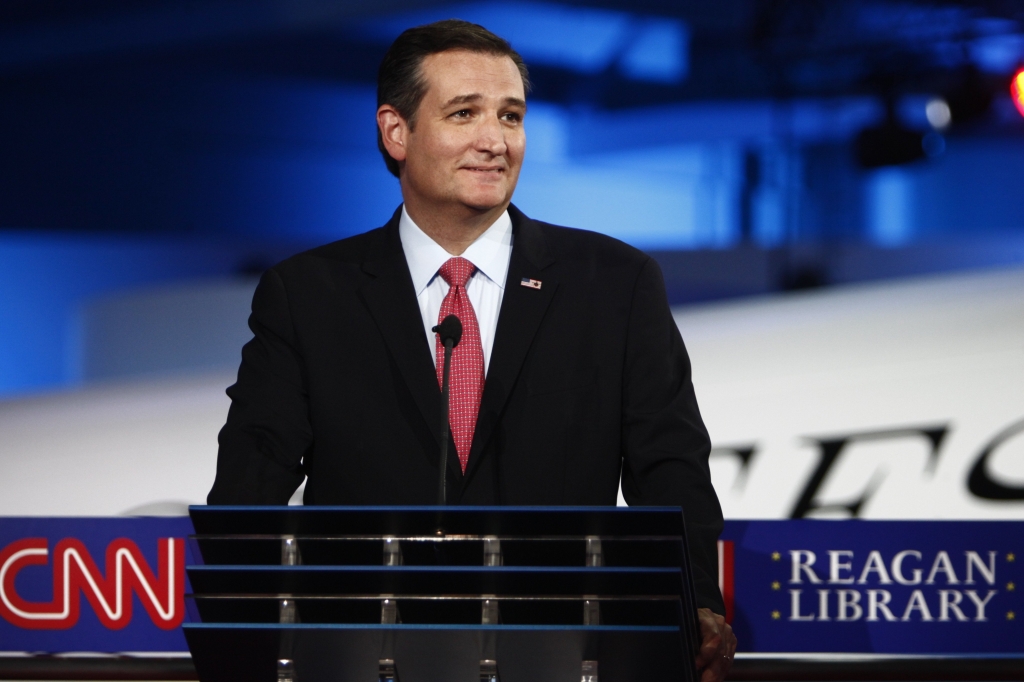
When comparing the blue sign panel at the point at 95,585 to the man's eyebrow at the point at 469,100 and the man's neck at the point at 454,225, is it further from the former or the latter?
the man's eyebrow at the point at 469,100

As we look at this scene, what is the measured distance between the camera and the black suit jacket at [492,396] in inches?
62.2

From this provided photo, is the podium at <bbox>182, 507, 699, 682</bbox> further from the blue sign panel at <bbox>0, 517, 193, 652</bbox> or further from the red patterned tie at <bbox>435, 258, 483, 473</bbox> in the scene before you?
the blue sign panel at <bbox>0, 517, 193, 652</bbox>

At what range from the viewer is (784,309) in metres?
2.73

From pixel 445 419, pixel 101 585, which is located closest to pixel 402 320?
pixel 445 419

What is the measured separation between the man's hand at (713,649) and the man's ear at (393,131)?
87 centimetres

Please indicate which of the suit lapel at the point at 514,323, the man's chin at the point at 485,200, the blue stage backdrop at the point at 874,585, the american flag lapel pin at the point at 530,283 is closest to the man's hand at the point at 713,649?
the suit lapel at the point at 514,323

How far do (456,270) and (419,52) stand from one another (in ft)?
1.12

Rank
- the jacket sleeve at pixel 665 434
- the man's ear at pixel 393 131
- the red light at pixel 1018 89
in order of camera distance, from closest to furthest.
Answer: the jacket sleeve at pixel 665 434, the man's ear at pixel 393 131, the red light at pixel 1018 89

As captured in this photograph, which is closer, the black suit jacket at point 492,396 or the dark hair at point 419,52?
the black suit jacket at point 492,396

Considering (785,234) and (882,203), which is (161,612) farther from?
(882,203)

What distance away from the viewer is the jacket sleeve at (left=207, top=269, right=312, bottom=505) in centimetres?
152

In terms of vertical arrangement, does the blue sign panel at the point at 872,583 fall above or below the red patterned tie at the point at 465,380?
below

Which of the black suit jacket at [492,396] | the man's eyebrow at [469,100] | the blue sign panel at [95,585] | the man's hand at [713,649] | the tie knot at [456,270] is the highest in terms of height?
the man's eyebrow at [469,100]

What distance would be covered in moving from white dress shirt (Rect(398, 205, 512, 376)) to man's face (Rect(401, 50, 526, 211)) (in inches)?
2.7
